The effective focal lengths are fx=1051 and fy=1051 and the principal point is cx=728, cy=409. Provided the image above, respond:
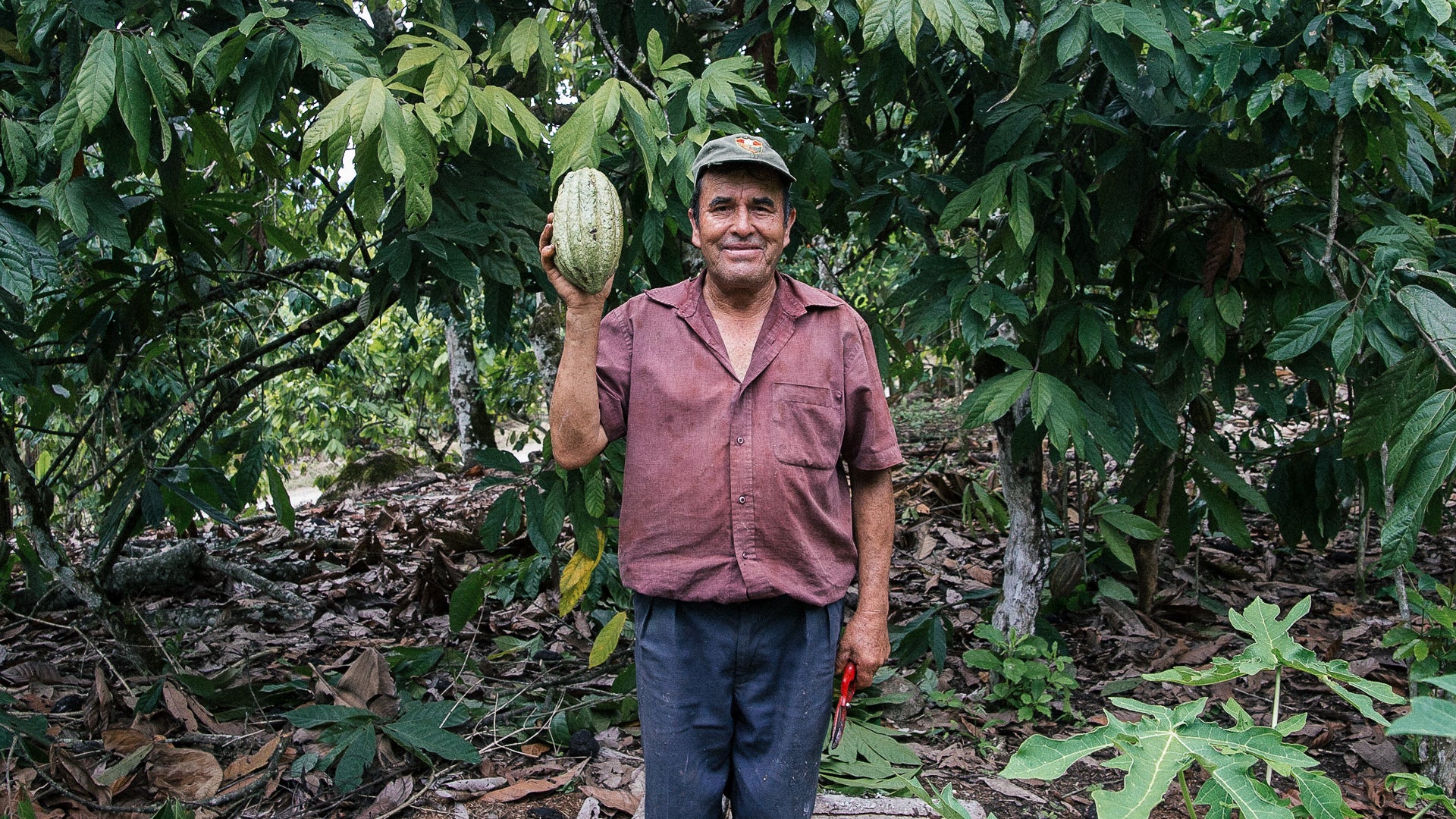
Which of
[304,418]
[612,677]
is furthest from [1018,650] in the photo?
[304,418]

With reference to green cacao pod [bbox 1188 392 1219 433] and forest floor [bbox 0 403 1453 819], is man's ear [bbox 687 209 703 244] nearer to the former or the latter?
forest floor [bbox 0 403 1453 819]

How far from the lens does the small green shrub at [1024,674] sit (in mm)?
3172

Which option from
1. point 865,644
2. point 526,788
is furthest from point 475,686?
point 865,644

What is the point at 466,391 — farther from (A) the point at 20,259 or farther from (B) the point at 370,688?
(A) the point at 20,259

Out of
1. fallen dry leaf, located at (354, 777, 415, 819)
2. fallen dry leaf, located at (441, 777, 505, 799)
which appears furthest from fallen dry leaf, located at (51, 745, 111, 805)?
fallen dry leaf, located at (441, 777, 505, 799)

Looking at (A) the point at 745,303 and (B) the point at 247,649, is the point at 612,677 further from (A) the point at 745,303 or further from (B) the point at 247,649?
(A) the point at 745,303

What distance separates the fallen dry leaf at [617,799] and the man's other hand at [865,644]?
36.3 inches

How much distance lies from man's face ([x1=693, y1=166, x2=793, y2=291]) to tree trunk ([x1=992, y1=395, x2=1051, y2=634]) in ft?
5.65

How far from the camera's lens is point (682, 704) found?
74.8 inches

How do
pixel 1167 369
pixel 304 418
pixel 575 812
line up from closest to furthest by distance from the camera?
pixel 575 812 → pixel 1167 369 → pixel 304 418

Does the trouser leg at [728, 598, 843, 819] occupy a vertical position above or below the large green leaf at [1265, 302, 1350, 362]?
below

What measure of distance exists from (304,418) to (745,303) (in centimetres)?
746

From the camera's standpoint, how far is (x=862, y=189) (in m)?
3.12

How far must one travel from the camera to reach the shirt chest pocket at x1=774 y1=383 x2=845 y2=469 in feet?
6.16
